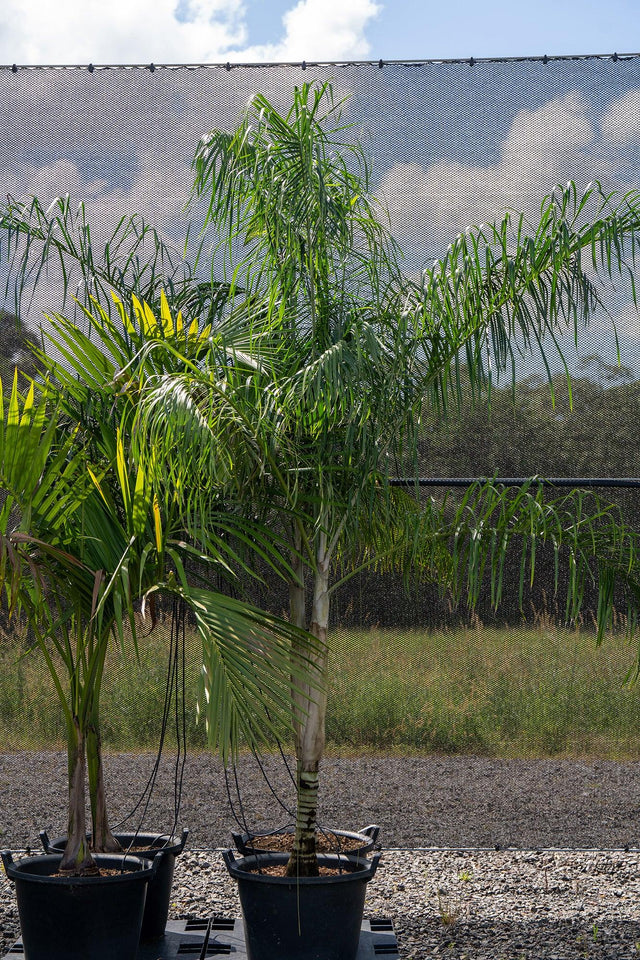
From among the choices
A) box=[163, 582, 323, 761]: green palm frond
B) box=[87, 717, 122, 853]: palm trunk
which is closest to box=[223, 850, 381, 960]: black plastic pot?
box=[87, 717, 122, 853]: palm trunk

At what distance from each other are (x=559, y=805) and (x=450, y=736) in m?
0.42

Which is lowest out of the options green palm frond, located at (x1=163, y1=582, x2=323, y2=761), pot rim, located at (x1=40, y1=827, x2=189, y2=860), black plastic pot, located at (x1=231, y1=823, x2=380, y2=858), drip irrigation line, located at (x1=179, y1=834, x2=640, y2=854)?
drip irrigation line, located at (x1=179, y1=834, x2=640, y2=854)

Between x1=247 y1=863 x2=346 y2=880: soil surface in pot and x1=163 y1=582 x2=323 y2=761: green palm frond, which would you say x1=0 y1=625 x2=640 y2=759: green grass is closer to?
x1=247 y1=863 x2=346 y2=880: soil surface in pot

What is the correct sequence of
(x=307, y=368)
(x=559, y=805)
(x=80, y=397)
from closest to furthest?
(x=307, y=368) → (x=80, y=397) → (x=559, y=805)

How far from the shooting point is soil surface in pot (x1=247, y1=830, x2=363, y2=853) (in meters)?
2.27

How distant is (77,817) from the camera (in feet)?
6.76

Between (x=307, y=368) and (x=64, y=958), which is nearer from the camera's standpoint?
(x=307, y=368)

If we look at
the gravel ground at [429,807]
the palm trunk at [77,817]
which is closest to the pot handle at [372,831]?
the gravel ground at [429,807]

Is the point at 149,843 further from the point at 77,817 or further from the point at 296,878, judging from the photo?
the point at 296,878

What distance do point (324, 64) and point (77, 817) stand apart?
8.53 feet

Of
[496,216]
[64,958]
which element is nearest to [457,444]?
[496,216]

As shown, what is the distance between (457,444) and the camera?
319 centimetres

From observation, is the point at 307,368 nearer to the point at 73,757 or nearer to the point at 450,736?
the point at 73,757

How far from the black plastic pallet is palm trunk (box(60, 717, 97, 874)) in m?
0.30
